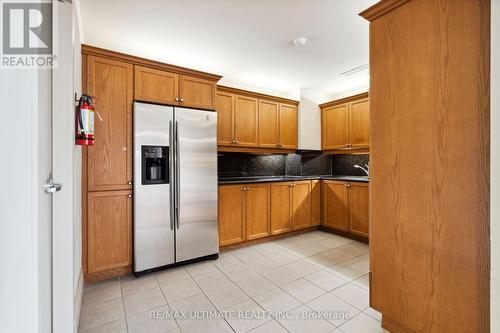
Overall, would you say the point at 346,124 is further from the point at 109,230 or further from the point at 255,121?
the point at 109,230

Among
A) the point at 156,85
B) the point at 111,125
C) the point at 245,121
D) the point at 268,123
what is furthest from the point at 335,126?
the point at 111,125

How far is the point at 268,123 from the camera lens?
388 cm

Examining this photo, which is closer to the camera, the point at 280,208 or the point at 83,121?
the point at 83,121

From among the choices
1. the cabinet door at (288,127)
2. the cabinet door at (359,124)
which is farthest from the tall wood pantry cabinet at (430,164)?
the cabinet door at (288,127)

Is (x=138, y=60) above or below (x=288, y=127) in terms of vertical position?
above

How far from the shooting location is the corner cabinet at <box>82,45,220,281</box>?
7.37 feet

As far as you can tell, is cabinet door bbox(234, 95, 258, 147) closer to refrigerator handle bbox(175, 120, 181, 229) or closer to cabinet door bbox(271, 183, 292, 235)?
cabinet door bbox(271, 183, 292, 235)

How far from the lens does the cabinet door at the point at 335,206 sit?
3.62 meters

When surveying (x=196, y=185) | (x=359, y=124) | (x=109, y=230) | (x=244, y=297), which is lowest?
(x=244, y=297)

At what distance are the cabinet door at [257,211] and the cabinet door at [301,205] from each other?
0.49 metres

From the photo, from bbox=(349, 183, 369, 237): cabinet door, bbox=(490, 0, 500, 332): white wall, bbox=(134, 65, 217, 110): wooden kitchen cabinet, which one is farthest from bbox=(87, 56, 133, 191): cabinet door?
bbox=(349, 183, 369, 237): cabinet door

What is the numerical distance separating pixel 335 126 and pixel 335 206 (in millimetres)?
1421

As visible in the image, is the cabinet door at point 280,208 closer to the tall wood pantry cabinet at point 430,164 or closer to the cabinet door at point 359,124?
the cabinet door at point 359,124

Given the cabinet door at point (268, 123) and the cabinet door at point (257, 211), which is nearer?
the cabinet door at point (257, 211)
